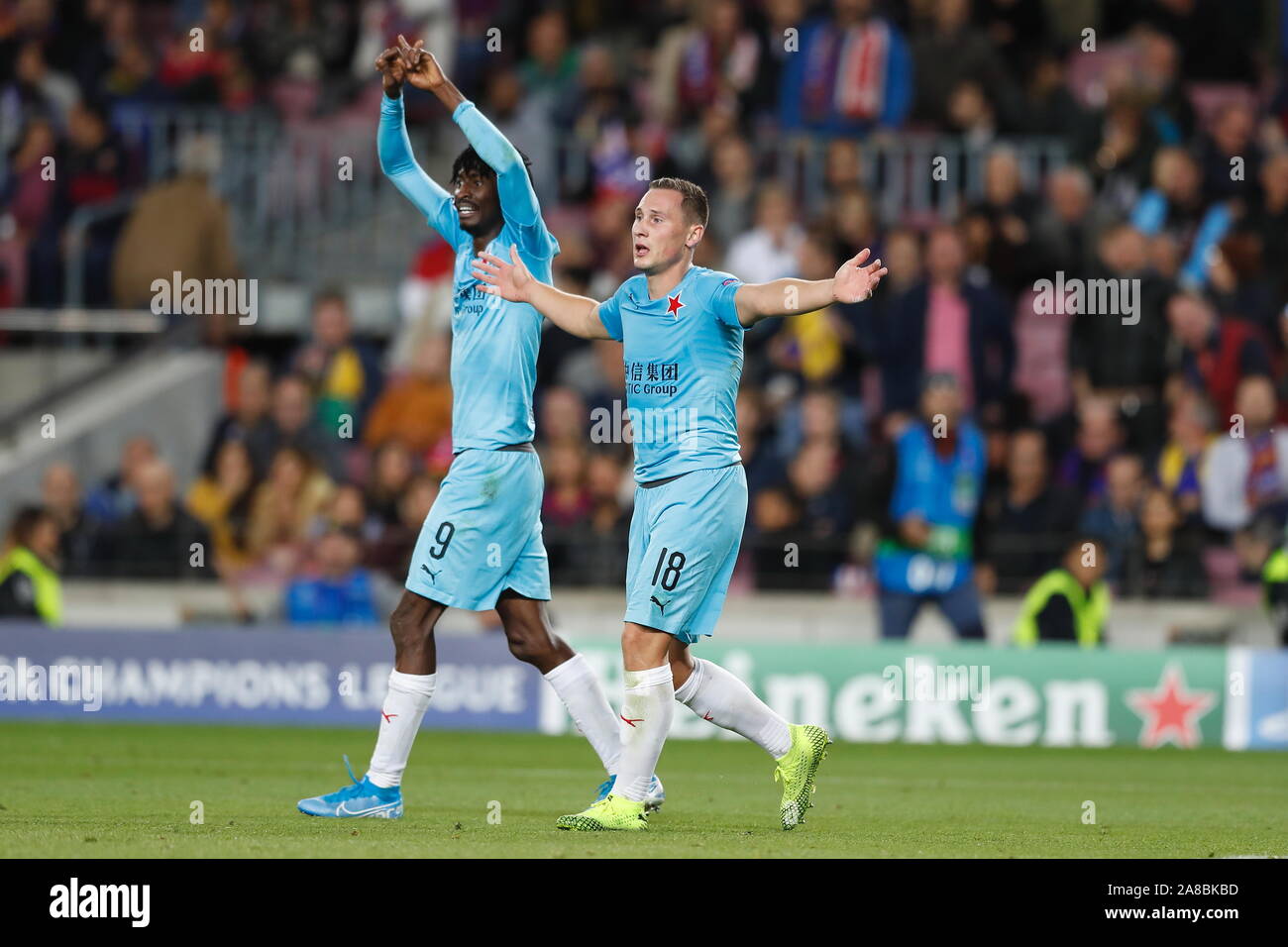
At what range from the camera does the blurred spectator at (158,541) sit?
17234 mm

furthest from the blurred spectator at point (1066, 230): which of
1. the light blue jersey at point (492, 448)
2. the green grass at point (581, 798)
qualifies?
the light blue jersey at point (492, 448)

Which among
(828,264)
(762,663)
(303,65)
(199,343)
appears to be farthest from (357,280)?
(762,663)

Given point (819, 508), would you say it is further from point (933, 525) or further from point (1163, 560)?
point (1163, 560)

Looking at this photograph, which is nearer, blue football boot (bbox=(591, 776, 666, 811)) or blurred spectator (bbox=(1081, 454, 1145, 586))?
blue football boot (bbox=(591, 776, 666, 811))

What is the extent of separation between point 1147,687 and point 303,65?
11328 millimetres

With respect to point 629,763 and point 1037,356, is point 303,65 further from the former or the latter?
point 629,763

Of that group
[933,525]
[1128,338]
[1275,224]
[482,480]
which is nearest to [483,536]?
[482,480]

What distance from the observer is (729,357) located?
9.43 metres

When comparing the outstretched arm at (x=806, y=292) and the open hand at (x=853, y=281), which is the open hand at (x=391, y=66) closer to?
the outstretched arm at (x=806, y=292)

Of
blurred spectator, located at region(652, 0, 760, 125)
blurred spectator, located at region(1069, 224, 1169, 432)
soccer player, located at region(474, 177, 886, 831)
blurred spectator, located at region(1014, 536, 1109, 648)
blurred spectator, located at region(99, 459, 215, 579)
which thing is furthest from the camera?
blurred spectator, located at region(652, 0, 760, 125)

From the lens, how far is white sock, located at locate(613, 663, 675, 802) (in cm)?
923

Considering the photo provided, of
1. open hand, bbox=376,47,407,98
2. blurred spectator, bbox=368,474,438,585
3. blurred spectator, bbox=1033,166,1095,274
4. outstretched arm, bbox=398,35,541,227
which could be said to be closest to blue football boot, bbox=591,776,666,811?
outstretched arm, bbox=398,35,541,227

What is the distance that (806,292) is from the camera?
888 cm

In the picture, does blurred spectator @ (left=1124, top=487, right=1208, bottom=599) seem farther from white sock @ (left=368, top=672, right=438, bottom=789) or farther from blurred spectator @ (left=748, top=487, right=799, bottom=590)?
white sock @ (left=368, top=672, right=438, bottom=789)
